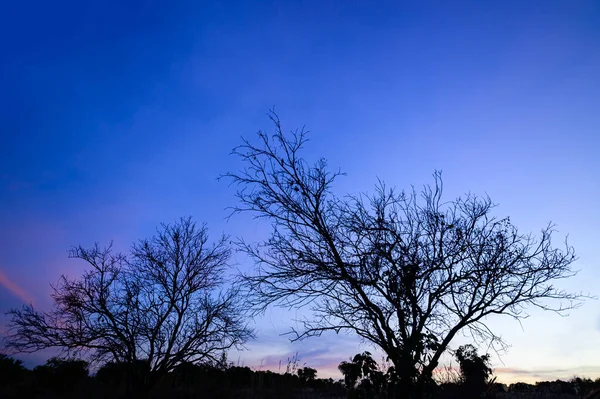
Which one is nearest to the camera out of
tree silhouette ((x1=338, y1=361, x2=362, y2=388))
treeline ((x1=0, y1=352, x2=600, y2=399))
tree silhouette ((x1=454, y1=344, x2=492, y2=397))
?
tree silhouette ((x1=338, y1=361, x2=362, y2=388))

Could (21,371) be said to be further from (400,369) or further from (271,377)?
(400,369)

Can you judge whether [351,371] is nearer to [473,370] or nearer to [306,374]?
[473,370]

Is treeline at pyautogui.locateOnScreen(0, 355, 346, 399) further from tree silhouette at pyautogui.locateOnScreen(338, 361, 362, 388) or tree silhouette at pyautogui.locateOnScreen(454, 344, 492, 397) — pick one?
tree silhouette at pyautogui.locateOnScreen(338, 361, 362, 388)

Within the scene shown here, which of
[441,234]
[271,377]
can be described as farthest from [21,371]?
[441,234]

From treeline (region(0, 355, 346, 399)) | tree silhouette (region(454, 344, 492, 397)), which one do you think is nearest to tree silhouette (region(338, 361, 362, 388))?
tree silhouette (region(454, 344, 492, 397))

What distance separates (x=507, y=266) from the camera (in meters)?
9.90

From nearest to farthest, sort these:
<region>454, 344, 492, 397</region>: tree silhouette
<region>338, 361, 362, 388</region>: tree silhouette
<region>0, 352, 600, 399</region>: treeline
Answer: <region>338, 361, 362, 388</region>: tree silhouette, <region>454, 344, 492, 397</region>: tree silhouette, <region>0, 352, 600, 399</region>: treeline

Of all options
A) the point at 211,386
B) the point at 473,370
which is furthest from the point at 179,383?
the point at 473,370

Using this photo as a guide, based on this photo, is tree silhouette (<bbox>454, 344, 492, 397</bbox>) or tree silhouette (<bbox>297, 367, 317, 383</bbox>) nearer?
tree silhouette (<bbox>454, 344, 492, 397</bbox>)

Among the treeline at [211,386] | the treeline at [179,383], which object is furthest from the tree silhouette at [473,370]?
the treeline at [179,383]

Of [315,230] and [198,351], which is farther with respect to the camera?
[198,351]

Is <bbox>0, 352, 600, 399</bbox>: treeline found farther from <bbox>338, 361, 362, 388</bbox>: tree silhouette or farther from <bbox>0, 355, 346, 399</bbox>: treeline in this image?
<bbox>338, 361, 362, 388</bbox>: tree silhouette

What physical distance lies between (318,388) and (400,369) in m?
13.0

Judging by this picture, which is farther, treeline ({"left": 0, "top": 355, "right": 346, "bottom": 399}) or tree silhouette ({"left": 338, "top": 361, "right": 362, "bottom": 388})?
treeline ({"left": 0, "top": 355, "right": 346, "bottom": 399})
